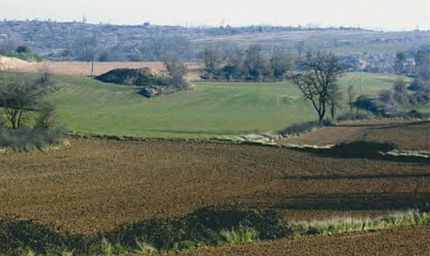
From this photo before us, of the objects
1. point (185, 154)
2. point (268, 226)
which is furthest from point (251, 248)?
point (185, 154)

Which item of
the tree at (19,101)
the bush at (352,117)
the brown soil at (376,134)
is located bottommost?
the bush at (352,117)

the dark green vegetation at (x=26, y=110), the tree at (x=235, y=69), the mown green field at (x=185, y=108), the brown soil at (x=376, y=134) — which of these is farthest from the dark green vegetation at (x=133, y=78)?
the dark green vegetation at (x=26, y=110)

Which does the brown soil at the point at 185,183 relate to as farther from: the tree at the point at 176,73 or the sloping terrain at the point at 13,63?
the sloping terrain at the point at 13,63

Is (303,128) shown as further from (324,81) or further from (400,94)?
(400,94)

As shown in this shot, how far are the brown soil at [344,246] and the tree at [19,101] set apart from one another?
32.6 metres

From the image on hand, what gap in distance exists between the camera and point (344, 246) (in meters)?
19.4

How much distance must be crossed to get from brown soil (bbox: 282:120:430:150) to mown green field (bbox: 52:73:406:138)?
814cm

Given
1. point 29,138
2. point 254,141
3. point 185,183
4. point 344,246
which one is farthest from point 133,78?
point 344,246

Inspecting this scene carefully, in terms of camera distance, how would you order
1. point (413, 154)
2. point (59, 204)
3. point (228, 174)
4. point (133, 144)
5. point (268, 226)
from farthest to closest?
point (133, 144)
point (413, 154)
point (228, 174)
point (59, 204)
point (268, 226)

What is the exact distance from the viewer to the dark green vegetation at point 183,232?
784 inches

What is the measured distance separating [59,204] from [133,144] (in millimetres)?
19669

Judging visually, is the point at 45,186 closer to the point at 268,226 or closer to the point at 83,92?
the point at 268,226

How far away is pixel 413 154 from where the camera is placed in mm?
42344

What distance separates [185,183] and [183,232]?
496 inches
